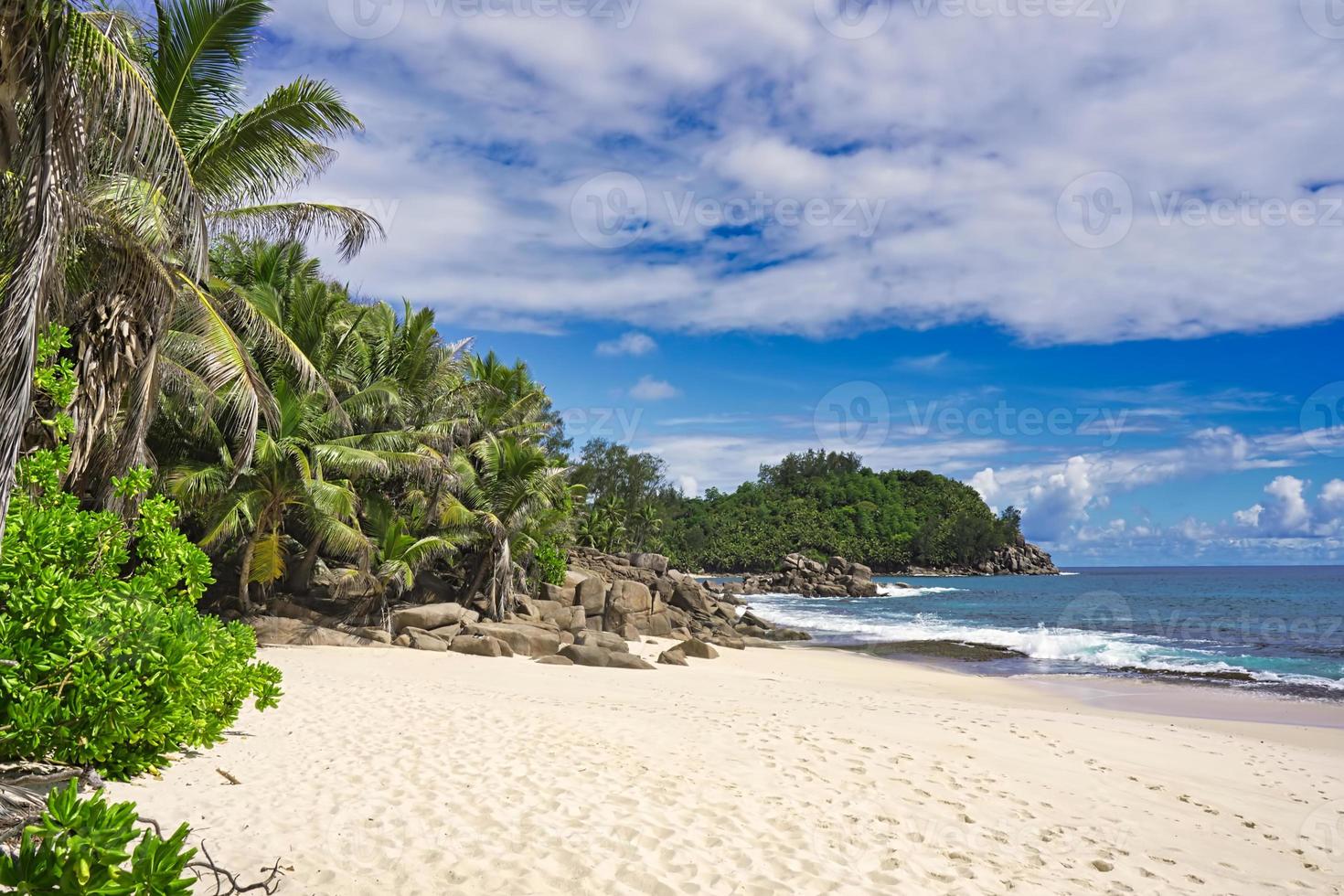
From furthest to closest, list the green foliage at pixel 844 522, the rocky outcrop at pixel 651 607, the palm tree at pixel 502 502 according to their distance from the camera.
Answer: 1. the green foliage at pixel 844 522
2. the rocky outcrop at pixel 651 607
3. the palm tree at pixel 502 502

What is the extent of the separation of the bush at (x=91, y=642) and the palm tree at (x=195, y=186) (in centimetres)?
232

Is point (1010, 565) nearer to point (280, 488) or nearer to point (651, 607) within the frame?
point (651, 607)

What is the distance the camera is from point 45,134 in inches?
211

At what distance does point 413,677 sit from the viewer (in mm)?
13648

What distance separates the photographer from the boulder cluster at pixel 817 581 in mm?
72062

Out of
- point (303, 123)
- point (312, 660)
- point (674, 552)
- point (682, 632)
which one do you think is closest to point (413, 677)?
point (312, 660)

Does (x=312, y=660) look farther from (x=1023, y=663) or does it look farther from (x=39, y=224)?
(x=1023, y=663)

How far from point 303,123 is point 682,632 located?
921 inches

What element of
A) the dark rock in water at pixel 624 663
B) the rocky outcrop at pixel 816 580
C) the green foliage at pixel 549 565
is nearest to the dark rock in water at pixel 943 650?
the green foliage at pixel 549 565

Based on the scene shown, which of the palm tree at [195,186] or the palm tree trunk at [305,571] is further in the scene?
the palm tree trunk at [305,571]

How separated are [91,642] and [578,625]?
21.9 metres

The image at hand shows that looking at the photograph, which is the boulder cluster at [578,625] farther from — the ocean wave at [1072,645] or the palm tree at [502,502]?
the ocean wave at [1072,645]

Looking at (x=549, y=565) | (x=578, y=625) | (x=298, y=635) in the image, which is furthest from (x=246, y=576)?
(x=549, y=565)

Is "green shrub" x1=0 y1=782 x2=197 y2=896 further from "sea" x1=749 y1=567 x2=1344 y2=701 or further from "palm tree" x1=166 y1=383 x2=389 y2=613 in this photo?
"sea" x1=749 y1=567 x2=1344 y2=701
